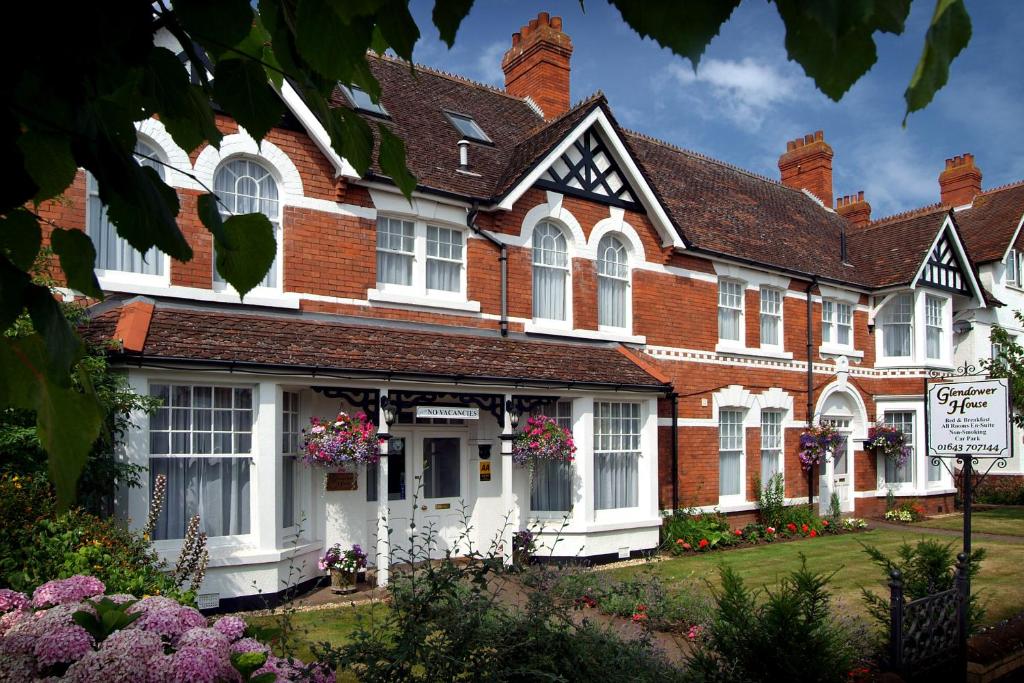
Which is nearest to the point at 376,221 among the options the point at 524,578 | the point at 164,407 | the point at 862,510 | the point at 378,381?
the point at 378,381

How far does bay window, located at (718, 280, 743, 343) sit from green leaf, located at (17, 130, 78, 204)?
17.7 meters

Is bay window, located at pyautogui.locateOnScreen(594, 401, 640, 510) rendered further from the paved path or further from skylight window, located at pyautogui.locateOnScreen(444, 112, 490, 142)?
the paved path

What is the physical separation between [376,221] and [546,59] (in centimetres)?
903

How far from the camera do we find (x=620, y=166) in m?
16.7

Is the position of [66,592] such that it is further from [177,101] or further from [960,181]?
[960,181]

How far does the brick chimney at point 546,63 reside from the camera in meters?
20.3

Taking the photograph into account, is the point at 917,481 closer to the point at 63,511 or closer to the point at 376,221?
the point at 376,221

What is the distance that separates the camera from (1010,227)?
2662cm

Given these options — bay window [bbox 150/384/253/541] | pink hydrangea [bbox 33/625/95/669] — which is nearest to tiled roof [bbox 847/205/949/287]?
bay window [bbox 150/384/253/541]

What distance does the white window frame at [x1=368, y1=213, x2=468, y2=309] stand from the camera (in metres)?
13.7

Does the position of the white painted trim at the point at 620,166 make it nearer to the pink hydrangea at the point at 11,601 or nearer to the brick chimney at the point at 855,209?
the pink hydrangea at the point at 11,601

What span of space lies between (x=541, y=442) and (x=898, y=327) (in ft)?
45.2

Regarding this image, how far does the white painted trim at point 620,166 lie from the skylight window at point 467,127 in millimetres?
2166

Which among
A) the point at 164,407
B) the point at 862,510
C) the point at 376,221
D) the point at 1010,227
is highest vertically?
the point at 1010,227
